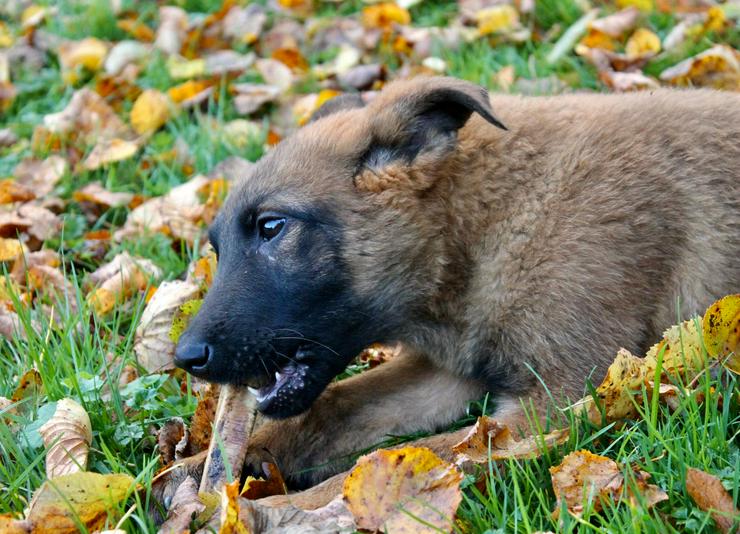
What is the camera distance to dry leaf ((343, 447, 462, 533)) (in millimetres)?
2340

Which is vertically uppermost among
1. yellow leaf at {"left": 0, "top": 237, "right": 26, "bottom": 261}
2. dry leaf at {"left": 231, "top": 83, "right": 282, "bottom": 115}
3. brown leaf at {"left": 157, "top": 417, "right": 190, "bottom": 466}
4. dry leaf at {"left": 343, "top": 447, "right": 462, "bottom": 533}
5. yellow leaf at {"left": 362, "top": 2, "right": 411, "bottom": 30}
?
dry leaf at {"left": 343, "top": 447, "right": 462, "bottom": 533}

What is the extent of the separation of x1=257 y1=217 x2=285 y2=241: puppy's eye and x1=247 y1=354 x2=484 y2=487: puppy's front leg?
2.05 ft

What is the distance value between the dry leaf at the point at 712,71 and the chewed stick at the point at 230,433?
9.70 feet

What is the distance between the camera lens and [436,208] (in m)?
3.18

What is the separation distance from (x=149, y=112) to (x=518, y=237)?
3.43 meters

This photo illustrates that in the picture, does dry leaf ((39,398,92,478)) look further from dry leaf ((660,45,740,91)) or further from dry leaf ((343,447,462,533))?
dry leaf ((660,45,740,91))

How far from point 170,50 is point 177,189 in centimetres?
220

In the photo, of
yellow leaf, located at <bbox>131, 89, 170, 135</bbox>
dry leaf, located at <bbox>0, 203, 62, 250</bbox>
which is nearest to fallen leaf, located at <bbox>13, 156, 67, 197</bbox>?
dry leaf, located at <bbox>0, 203, 62, 250</bbox>

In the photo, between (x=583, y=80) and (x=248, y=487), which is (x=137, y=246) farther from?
(x=583, y=80)

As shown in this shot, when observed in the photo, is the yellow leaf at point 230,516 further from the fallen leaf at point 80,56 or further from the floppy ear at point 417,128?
the fallen leaf at point 80,56

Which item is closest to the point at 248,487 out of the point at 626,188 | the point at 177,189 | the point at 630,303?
the point at 630,303

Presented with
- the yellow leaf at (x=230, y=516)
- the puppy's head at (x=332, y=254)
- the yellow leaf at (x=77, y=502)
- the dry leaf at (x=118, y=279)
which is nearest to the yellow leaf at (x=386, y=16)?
the dry leaf at (x=118, y=279)

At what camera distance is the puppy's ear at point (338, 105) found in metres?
3.88

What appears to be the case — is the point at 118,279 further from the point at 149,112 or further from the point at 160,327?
the point at 149,112
